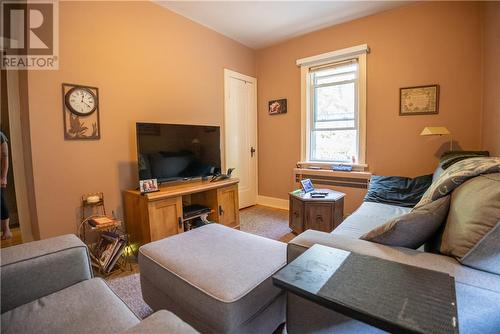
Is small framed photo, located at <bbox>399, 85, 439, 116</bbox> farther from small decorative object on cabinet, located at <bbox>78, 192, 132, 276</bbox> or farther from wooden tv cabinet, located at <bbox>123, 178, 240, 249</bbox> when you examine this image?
small decorative object on cabinet, located at <bbox>78, 192, 132, 276</bbox>

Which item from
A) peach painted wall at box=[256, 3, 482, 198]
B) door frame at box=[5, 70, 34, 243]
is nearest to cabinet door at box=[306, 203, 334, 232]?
peach painted wall at box=[256, 3, 482, 198]

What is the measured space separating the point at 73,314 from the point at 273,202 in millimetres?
3447

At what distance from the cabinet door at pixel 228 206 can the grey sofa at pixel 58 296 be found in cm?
175

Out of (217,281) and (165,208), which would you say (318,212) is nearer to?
(165,208)

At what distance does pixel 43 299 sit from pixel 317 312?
1210 millimetres

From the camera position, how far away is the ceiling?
2.88 meters

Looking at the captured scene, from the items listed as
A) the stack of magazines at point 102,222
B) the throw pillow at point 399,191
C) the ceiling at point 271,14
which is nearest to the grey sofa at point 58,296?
the stack of magazines at point 102,222

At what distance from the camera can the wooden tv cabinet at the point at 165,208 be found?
2.29 m

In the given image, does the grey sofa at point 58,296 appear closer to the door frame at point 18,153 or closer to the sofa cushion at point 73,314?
the sofa cushion at point 73,314

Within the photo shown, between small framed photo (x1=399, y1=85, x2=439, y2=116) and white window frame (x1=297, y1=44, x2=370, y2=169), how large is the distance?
1.48 ft

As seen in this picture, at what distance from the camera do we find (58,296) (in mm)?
1068

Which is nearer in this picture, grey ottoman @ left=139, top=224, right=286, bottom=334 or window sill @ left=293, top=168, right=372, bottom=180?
grey ottoman @ left=139, top=224, right=286, bottom=334

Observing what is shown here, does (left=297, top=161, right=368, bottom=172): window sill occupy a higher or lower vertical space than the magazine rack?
higher

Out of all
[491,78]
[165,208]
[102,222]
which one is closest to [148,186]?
[165,208]
